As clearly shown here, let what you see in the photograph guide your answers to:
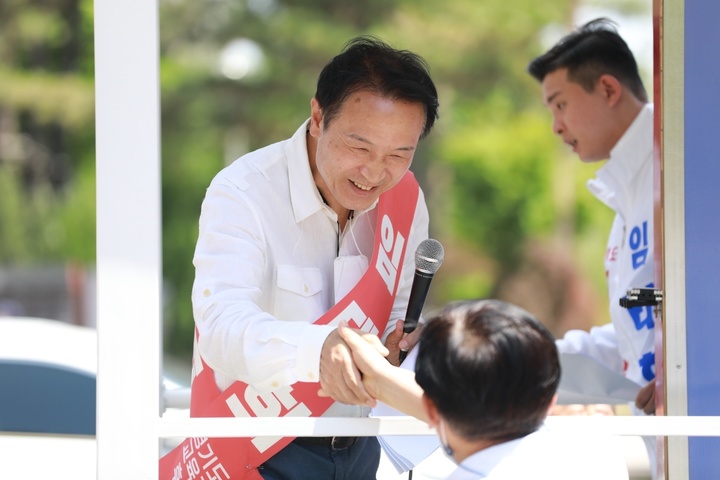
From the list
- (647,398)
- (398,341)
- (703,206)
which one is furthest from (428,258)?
(647,398)

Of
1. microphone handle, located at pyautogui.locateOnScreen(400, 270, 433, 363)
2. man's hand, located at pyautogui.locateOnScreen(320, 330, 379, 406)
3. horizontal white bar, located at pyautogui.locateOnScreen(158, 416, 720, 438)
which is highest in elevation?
microphone handle, located at pyautogui.locateOnScreen(400, 270, 433, 363)

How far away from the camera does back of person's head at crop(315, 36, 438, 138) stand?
2.39m

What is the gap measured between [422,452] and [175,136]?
1396 cm

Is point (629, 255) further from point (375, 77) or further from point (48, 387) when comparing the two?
point (48, 387)

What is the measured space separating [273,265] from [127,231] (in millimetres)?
552

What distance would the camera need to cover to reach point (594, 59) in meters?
3.57

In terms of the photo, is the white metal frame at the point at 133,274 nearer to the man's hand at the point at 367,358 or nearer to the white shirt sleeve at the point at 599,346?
the man's hand at the point at 367,358

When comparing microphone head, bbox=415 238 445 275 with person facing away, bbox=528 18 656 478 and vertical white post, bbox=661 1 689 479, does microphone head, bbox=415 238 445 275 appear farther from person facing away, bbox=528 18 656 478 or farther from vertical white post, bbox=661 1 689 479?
person facing away, bbox=528 18 656 478

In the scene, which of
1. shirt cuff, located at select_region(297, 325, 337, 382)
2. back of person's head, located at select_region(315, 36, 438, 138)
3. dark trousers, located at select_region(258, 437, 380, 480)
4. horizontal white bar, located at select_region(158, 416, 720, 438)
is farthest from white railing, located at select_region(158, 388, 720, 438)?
back of person's head, located at select_region(315, 36, 438, 138)

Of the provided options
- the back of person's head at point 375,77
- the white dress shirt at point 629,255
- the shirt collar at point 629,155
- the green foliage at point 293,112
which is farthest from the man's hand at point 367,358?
the green foliage at point 293,112

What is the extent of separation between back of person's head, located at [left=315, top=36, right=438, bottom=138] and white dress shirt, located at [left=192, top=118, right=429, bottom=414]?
146mm

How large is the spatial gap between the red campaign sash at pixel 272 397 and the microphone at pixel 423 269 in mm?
128

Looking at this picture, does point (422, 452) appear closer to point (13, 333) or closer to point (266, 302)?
point (266, 302)

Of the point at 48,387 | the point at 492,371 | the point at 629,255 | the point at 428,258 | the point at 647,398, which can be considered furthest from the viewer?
the point at 48,387
